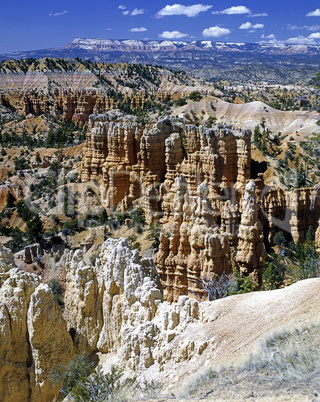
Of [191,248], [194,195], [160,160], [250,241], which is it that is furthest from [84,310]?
[160,160]

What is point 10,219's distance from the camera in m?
47.5

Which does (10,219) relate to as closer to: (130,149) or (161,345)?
(130,149)

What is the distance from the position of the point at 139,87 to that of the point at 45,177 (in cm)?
4618

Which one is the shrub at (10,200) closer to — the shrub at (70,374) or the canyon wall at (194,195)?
the canyon wall at (194,195)

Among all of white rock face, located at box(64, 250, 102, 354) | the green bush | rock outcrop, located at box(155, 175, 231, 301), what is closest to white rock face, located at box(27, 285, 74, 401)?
the green bush

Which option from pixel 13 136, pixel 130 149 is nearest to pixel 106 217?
pixel 130 149

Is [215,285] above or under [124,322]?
under

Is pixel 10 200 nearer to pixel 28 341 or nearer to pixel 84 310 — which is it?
pixel 84 310

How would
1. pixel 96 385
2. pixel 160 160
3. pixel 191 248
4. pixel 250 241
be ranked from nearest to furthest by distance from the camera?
pixel 96 385, pixel 191 248, pixel 250 241, pixel 160 160

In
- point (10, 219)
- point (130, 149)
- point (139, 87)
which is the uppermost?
point (139, 87)

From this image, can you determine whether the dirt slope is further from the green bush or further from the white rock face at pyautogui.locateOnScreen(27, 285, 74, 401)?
the white rock face at pyautogui.locateOnScreen(27, 285, 74, 401)

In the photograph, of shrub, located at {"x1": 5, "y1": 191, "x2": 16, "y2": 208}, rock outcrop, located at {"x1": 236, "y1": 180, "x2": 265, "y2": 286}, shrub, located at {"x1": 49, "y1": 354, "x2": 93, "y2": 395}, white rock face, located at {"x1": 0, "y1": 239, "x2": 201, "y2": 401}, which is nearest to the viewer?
white rock face, located at {"x1": 0, "y1": 239, "x2": 201, "y2": 401}

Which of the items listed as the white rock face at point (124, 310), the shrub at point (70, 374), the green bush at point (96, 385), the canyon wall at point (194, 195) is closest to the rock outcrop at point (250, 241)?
the canyon wall at point (194, 195)

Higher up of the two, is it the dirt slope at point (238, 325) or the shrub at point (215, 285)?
the dirt slope at point (238, 325)
